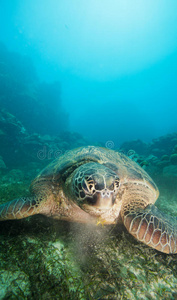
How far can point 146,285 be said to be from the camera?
53.4 inches

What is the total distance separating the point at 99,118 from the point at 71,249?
5385 inches

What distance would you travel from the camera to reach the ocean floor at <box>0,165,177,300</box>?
3.97 ft

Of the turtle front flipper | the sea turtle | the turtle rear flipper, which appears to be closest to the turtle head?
the sea turtle

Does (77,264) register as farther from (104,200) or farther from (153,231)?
(153,231)

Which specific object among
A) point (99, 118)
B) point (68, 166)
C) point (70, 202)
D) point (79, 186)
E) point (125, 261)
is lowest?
point (125, 261)

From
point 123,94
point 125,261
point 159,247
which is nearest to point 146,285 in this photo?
point 125,261

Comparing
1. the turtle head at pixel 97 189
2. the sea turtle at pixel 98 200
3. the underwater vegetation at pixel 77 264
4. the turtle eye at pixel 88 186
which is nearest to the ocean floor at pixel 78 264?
the underwater vegetation at pixel 77 264

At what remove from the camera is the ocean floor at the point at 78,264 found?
1210mm

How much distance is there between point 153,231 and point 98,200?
3.02 feet

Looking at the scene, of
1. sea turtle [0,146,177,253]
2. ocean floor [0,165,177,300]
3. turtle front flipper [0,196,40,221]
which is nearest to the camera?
ocean floor [0,165,177,300]

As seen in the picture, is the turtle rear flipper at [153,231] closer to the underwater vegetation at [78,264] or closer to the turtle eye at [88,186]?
the underwater vegetation at [78,264]

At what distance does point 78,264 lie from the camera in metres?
1.48

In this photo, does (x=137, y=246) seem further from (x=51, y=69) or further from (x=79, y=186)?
(x=51, y=69)

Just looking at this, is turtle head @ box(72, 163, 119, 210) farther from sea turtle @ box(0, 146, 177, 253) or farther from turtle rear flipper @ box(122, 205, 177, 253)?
turtle rear flipper @ box(122, 205, 177, 253)
